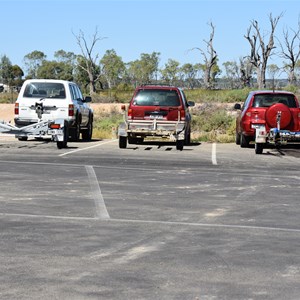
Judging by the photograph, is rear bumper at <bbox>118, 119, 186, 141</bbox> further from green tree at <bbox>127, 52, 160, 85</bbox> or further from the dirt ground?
green tree at <bbox>127, 52, 160, 85</bbox>

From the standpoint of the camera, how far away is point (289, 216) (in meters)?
10.7

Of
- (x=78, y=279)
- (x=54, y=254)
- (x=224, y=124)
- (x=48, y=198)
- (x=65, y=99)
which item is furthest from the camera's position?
(x=224, y=124)

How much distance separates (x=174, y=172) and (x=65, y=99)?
391 inches

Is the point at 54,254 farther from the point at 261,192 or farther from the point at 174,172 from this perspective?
the point at 174,172

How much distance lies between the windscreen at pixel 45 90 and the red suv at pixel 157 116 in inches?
109

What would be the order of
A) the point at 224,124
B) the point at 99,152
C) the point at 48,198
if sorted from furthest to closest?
1. the point at 224,124
2. the point at 99,152
3. the point at 48,198

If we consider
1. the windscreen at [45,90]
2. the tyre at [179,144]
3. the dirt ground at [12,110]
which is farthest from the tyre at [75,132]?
the dirt ground at [12,110]

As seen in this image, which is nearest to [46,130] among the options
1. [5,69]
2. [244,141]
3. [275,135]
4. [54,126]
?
[54,126]

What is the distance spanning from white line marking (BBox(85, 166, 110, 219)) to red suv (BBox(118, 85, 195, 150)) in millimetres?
7144

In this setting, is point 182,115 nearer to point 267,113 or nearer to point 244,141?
point 244,141

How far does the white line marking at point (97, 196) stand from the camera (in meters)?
10.6

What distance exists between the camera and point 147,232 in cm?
930

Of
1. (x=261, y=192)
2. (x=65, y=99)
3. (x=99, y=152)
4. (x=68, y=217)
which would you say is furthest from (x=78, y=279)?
(x=65, y=99)

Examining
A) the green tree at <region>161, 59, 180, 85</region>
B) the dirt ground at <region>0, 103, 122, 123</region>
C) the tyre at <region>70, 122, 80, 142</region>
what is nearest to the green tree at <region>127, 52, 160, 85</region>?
the green tree at <region>161, 59, 180, 85</region>
